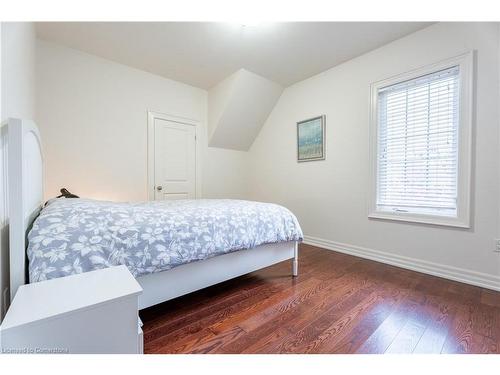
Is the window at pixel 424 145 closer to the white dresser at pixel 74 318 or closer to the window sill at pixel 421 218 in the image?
the window sill at pixel 421 218

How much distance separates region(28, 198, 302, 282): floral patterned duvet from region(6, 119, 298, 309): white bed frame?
7 cm

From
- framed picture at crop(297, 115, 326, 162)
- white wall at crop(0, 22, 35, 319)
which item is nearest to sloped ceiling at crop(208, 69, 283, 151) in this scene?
framed picture at crop(297, 115, 326, 162)

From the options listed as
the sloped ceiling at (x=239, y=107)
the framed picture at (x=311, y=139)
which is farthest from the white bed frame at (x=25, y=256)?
the sloped ceiling at (x=239, y=107)

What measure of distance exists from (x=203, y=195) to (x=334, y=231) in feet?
6.92

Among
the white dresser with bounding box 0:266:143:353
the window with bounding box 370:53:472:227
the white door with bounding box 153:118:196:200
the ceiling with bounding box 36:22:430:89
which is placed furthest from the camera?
the white door with bounding box 153:118:196:200

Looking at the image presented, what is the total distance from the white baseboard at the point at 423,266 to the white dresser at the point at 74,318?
8.15ft

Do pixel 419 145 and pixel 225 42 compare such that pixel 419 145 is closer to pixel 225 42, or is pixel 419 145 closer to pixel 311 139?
pixel 311 139

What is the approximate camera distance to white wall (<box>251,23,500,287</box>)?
180 cm

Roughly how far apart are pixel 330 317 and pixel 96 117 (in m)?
3.21

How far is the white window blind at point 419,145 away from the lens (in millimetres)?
2010

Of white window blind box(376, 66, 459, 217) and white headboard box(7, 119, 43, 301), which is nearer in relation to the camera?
white headboard box(7, 119, 43, 301)

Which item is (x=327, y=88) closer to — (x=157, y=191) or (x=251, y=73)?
(x=251, y=73)

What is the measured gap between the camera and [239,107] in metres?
3.39

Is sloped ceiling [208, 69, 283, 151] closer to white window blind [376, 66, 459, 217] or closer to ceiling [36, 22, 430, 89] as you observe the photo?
ceiling [36, 22, 430, 89]
